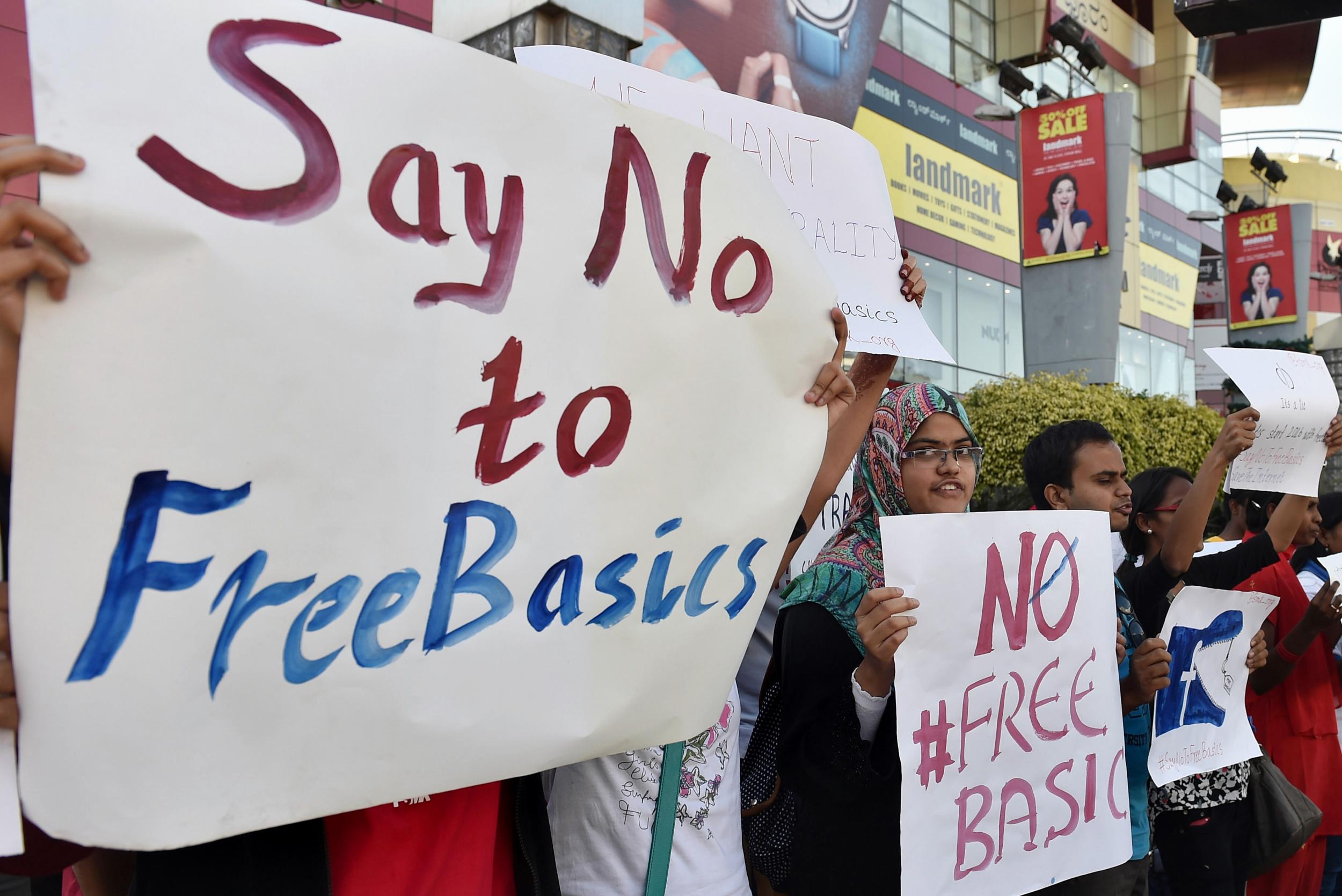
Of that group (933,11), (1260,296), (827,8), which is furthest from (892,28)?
(1260,296)

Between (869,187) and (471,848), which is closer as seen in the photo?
(471,848)

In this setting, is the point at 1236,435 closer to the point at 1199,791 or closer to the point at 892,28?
the point at 1199,791

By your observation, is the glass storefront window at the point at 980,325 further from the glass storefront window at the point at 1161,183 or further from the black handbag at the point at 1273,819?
the black handbag at the point at 1273,819

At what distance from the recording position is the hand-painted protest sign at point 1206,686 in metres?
2.55

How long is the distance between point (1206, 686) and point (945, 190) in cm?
1478

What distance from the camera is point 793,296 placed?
153 cm

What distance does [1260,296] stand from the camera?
1938 centimetres

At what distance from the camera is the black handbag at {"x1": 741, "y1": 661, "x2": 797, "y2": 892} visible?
80.7 inches

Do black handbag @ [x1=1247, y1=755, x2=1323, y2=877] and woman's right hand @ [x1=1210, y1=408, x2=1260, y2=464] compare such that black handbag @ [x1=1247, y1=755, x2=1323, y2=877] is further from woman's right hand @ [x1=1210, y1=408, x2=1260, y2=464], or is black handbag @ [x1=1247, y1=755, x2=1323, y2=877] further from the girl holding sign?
woman's right hand @ [x1=1210, y1=408, x2=1260, y2=464]

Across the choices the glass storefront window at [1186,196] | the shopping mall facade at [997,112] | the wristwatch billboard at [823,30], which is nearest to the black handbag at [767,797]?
the shopping mall facade at [997,112]

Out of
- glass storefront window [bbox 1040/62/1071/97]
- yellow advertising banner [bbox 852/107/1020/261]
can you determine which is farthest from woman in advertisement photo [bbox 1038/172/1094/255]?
glass storefront window [bbox 1040/62/1071/97]

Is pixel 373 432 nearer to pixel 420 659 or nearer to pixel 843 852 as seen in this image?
pixel 420 659

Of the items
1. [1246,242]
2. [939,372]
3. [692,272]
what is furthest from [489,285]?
[1246,242]

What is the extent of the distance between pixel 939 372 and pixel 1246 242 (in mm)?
8323
